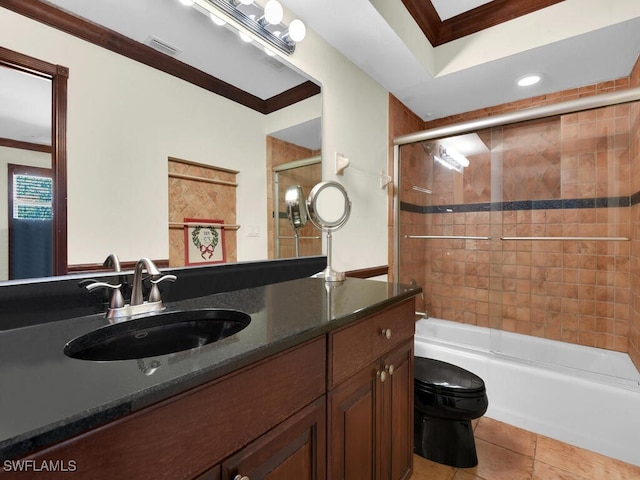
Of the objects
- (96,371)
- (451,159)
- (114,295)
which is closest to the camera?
(96,371)

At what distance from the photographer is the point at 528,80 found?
2158 millimetres

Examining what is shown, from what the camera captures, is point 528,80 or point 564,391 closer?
point 564,391

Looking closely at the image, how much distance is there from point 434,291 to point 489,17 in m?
2.12

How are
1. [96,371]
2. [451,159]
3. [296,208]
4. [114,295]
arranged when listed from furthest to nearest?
1. [451,159]
2. [296,208]
3. [114,295]
4. [96,371]

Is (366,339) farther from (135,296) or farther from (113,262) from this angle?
(113,262)

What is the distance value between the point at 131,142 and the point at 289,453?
0.97 m

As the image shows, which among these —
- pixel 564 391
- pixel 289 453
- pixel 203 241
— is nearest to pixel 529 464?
pixel 564 391

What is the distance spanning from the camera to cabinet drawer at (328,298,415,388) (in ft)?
2.69

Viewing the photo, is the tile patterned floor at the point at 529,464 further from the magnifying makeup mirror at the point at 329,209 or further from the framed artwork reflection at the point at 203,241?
the framed artwork reflection at the point at 203,241

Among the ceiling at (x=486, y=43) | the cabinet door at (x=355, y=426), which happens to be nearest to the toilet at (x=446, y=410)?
the cabinet door at (x=355, y=426)

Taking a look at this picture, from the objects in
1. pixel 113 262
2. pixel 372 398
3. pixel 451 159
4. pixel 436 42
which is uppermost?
pixel 436 42

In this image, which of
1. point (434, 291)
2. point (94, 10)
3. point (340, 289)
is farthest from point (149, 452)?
point (434, 291)

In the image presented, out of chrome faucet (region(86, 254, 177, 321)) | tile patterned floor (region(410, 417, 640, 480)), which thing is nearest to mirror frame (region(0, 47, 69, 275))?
chrome faucet (region(86, 254, 177, 321))

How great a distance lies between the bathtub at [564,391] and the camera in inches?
59.0
